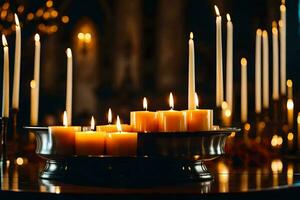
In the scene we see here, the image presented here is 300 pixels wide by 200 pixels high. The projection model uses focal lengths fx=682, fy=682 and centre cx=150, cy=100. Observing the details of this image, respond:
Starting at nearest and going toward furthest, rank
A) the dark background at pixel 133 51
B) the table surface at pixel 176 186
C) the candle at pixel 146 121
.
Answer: the table surface at pixel 176 186 < the candle at pixel 146 121 < the dark background at pixel 133 51

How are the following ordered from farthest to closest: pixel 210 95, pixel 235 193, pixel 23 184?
pixel 210 95, pixel 23 184, pixel 235 193

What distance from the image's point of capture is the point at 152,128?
1.84 metres

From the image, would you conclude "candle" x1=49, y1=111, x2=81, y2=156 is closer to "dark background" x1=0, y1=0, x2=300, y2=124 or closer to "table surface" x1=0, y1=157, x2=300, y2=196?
"table surface" x1=0, y1=157, x2=300, y2=196

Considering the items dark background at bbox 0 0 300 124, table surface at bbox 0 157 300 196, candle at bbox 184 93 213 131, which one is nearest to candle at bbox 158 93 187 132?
candle at bbox 184 93 213 131

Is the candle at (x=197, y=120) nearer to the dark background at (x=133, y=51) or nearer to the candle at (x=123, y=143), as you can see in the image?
the candle at (x=123, y=143)

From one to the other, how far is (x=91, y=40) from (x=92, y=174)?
197 inches

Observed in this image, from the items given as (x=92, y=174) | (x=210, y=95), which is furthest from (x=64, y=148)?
(x=210, y=95)

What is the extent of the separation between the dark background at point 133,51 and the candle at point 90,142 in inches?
175

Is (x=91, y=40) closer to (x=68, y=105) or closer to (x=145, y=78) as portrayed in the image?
(x=145, y=78)

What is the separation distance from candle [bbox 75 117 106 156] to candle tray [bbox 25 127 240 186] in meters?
0.04

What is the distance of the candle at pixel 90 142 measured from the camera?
1797 millimetres

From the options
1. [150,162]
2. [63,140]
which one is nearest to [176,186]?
[150,162]

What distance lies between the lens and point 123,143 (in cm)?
176

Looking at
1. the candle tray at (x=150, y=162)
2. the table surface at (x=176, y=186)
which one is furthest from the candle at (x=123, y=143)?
the table surface at (x=176, y=186)
